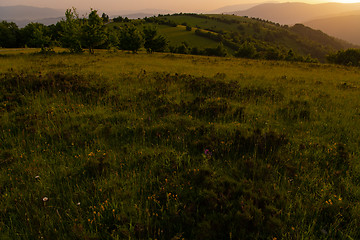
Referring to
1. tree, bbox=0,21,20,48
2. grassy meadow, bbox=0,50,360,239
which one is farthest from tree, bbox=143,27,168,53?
tree, bbox=0,21,20,48

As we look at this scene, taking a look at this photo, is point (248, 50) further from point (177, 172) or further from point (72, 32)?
point (177, 172)

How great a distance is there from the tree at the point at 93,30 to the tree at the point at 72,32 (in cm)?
118

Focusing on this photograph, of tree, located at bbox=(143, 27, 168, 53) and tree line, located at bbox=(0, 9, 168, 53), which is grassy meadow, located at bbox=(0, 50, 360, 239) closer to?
tree line, located at bbox=(0, 9, 168, 53)

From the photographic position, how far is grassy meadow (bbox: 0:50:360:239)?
2.44m

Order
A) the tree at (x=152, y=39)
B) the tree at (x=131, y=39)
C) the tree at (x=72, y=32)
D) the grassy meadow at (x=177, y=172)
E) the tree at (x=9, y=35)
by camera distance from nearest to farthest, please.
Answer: the grassy meadow at (x=177, y=172) < the tree at (x=72, y=32) < the tree at (x=131, y=39) < the tree at (x=152, y=39) < the tree at (x=9, y=35)

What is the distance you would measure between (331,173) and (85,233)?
4.25 m

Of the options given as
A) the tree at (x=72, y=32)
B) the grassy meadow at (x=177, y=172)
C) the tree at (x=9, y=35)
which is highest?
the tree at (x=9, y=35)

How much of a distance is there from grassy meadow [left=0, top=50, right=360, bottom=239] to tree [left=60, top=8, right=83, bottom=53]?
1290 inches

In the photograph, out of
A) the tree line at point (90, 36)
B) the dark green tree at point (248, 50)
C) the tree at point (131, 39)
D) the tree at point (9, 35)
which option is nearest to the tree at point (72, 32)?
the tree line at point (90, 36)

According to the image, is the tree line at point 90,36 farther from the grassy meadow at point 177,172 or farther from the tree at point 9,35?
the tree at point 9,35

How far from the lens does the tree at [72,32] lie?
33.1 metres

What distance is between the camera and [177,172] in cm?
337

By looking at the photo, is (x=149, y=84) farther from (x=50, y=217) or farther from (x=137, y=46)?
(x=137, y=46)

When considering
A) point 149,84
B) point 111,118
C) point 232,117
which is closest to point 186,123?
point 232,117
